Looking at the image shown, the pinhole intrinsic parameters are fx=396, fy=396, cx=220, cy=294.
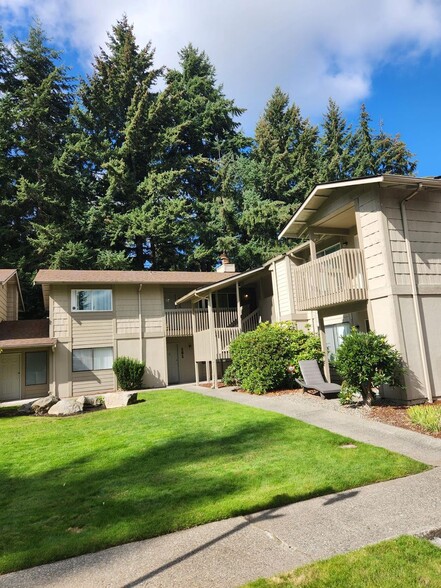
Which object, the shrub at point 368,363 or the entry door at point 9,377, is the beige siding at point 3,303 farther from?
the shrub at point 368,363

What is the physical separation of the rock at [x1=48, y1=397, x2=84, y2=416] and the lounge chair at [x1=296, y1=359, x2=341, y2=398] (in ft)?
22.6

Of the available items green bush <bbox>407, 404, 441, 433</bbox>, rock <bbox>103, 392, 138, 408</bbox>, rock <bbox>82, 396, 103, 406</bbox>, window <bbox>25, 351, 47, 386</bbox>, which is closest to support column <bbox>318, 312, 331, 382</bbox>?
green bush <bbox>407, 404, 441, 433</bbox>

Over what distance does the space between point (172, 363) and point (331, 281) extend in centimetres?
1341

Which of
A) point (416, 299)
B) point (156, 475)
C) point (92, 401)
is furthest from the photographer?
point (92, 401)

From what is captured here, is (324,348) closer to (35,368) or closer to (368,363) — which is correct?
(368,363)

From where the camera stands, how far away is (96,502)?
468 cm

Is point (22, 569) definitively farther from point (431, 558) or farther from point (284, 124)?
point (284, 124)

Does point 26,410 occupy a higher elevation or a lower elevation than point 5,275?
lower

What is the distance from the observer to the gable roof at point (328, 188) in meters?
9.52

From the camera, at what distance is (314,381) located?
1157 centimetres

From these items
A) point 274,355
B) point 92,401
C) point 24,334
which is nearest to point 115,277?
point 24,334

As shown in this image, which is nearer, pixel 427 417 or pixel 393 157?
pixel 427 417

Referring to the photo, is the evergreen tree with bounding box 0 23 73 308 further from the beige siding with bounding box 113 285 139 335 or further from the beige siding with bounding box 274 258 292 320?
the beige siding with bounding box 274 258 292 320

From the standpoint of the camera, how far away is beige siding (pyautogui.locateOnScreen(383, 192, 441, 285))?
9.61 meters
